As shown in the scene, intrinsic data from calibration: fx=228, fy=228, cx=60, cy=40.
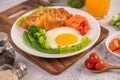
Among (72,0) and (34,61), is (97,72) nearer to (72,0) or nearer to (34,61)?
(34,61)

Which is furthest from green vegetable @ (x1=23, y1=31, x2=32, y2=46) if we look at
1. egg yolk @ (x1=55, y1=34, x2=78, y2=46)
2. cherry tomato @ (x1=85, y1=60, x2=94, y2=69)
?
cherry tomato @ (x1=85, y1=60, x2=94, y2=69)

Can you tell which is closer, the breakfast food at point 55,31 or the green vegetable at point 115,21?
the breakfast food at point 55,31

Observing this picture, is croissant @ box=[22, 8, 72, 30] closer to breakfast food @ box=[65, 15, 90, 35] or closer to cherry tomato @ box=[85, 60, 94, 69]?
breakfast food @ box=[65, 15, 90, 35]

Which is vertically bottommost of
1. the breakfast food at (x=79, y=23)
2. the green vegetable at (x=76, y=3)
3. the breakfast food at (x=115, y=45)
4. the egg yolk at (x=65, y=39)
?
the green vegetable at (x=76, y=3)

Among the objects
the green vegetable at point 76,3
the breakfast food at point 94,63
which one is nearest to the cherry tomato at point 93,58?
the breakfast food at point 94,63

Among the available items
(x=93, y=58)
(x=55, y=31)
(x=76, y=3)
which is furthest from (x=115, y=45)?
(x=76, y=3)

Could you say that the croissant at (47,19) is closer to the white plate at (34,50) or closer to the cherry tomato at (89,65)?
the white plate at (34,50)

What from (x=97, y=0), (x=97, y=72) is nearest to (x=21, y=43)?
(x=97, y=72)
